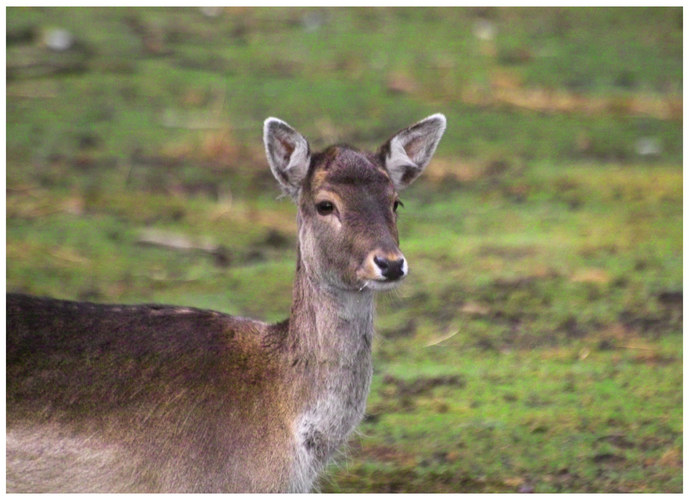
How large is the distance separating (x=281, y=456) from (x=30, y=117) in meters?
6.81

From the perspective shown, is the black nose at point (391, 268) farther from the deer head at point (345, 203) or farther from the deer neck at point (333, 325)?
the deer neck at point (333, 325)

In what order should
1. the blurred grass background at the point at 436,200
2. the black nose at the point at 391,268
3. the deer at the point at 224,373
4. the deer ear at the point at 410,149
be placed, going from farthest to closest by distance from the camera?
1. the blurred grass background at the point at 436,200
2. the deer ear at the point at 410,149
3. the deer at the point at 224,373
4. the black nose at the point at 391,268

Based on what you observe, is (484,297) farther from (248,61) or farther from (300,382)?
(248,61)

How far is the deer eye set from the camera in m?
5.40

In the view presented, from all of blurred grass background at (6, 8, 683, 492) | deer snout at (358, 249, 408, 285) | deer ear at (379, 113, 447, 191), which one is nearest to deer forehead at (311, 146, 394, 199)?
deer ear at (379, 113, 447, 191)

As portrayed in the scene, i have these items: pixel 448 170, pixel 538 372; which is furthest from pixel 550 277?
pixel 448 170

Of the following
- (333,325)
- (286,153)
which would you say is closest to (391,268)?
(333,325)

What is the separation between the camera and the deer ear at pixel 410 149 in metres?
5.67

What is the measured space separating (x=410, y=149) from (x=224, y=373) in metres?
1.26

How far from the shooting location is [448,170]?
10.8 m

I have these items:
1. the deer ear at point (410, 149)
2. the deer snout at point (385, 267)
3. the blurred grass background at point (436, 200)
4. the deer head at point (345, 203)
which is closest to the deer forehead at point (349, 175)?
the deer head at point (345, 203)

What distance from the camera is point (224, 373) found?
217 inches

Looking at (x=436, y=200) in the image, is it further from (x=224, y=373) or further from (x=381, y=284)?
(x=381, y=284)

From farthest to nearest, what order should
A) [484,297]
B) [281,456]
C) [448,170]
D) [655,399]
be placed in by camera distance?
[448,170], [484,297], [655,399], [281,456]
